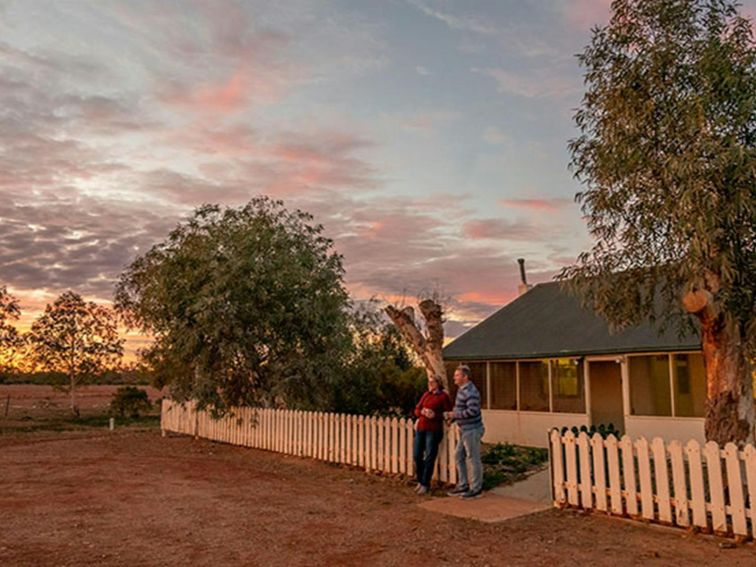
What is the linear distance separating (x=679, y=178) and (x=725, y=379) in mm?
2770

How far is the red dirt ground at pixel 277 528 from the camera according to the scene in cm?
597

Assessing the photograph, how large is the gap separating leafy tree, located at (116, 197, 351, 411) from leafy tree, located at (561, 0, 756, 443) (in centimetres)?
778

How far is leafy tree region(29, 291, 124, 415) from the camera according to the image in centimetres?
3173

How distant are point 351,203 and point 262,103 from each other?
5014mm

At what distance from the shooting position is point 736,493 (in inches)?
253

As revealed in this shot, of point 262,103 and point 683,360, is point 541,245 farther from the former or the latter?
point 262,103

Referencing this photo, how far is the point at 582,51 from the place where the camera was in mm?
9461

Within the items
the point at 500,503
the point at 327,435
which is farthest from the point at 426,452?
the point at 327,435

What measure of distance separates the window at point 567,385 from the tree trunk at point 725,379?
25.9ft

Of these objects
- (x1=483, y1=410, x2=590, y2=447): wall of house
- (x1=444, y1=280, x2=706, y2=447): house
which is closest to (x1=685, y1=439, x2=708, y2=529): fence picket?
(x1=444, y1=280, x2=706, y2=447): house

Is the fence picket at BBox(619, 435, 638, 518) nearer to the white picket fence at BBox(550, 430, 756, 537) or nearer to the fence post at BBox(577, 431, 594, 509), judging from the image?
the white picket fence at BBox(550, 430, 756, 537)

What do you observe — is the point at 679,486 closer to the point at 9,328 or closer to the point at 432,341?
the point at 432,341

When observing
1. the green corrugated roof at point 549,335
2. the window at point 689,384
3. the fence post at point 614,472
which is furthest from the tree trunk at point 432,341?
the window at point 689,384

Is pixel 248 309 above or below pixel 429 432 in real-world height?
above
